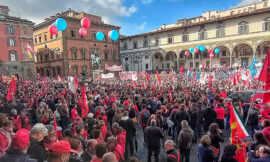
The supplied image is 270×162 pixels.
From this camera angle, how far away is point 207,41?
3158cm

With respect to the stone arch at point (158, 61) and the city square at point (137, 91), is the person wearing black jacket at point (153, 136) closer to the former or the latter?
the city square at point (137, 91)

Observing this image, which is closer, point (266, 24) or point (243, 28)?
point (266, 24)

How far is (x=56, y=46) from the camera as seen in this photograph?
109 feet

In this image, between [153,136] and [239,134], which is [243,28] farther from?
[153,136]

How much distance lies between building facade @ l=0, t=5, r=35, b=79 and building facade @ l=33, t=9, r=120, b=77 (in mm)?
3729

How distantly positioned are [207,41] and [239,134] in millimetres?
31362

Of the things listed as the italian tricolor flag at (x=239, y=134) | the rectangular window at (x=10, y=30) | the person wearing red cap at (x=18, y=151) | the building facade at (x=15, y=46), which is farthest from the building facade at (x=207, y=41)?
the person wearing red cap at (x=18, y=151)

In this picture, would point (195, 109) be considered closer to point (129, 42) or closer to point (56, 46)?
point (56, 46)

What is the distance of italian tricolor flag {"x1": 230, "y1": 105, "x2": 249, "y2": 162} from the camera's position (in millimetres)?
3354

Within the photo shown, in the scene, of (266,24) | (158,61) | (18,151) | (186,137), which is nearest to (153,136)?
(186,137)

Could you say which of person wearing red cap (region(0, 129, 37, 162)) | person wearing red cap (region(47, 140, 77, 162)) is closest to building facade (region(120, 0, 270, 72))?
person wearing red cap (region(47, 140, 77, 162))

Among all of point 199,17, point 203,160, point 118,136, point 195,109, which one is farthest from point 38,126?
point 199,17

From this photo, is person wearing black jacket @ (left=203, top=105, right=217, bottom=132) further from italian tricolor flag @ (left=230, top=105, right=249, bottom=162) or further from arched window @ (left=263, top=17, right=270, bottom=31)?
arched window @ (left=263, top=17, right=270, bottom=31)

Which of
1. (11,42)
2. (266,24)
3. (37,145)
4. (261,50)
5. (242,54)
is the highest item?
(266,24)
